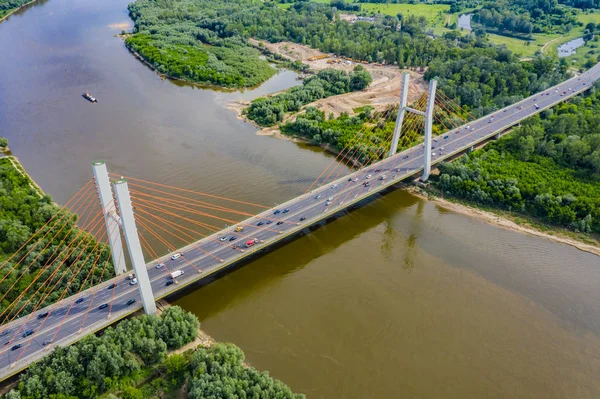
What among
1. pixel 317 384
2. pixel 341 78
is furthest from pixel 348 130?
pixel 317 384

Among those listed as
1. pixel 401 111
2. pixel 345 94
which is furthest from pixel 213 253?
pixel 345 94

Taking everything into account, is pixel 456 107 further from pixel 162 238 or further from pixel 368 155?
pixel 162 238

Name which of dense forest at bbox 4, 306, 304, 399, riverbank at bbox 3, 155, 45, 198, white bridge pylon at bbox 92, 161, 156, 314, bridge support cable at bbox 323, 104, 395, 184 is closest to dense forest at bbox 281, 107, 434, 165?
bridge support cable at bbox 323, 104, 395, 184

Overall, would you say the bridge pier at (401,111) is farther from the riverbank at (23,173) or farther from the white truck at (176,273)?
the riverbank at (23,173)

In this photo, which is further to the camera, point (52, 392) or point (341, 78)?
point (341, 78)

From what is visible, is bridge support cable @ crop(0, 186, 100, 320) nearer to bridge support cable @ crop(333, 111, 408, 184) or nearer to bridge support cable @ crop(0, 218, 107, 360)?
bridge support cable @ crop(0, 218, 107, 360)

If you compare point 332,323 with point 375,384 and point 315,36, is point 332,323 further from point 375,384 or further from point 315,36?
point 315,36
